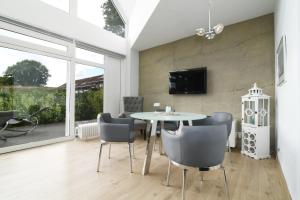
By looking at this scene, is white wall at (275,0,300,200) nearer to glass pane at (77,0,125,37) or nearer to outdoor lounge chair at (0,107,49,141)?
glass pane at (77,0,125,37)

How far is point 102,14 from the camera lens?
5.36 m

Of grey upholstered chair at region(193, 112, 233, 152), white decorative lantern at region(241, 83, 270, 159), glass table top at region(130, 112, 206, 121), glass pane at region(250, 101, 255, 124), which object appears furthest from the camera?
glass pane at region(250, 101, 255, 124)

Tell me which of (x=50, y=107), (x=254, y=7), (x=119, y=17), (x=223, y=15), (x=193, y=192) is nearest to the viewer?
(x=193, y=192)

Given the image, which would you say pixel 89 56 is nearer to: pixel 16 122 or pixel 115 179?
pixel 16 122

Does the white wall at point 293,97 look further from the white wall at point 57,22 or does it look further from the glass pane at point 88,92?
the glass pane at point 88,92

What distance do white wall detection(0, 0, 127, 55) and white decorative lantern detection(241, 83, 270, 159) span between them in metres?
3.82

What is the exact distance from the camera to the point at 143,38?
5199 mm

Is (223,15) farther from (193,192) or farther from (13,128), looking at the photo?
(13,128)

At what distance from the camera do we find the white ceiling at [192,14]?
3.58 metres

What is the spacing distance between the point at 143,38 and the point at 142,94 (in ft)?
5.72

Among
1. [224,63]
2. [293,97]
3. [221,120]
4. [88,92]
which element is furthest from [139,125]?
[293,97]

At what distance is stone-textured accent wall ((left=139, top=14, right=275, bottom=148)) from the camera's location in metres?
3.96

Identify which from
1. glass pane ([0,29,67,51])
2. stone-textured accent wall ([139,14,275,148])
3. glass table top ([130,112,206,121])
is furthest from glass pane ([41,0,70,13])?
glass table top ([130,112,206,121])

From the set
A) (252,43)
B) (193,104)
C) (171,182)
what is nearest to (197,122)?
(171,182)
